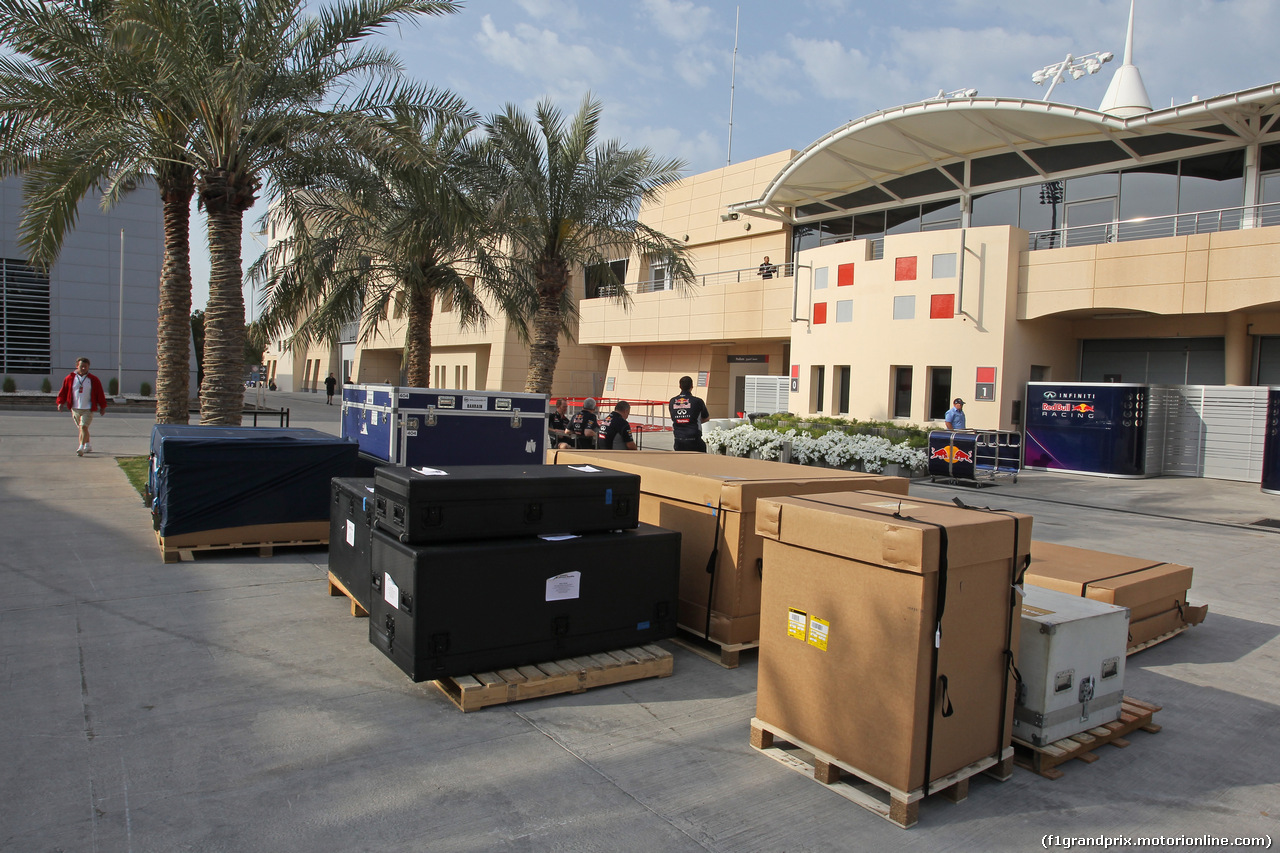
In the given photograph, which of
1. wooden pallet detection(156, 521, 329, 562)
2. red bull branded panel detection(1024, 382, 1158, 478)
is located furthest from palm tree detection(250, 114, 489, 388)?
red bull branded panel detection(1024, 382, 1158, 478)

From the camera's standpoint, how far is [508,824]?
329 centimetres

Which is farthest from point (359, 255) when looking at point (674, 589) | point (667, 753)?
point (667, 753)

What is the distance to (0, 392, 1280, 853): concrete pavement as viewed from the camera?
3.26 m

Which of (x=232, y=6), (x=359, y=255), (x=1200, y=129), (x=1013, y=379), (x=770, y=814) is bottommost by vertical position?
(x=770, y=814)

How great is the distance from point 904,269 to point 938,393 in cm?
384

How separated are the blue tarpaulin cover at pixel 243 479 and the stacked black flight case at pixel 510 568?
348cm

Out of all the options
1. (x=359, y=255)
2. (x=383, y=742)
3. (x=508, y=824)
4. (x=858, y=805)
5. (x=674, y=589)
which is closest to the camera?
(x=508, y=824)

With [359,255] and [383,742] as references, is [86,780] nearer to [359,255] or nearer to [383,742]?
[383,742]

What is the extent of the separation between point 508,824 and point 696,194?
34259mm

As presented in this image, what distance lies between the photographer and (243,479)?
7746 mm

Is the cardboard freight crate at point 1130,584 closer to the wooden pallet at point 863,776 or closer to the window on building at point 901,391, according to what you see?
the wooden pallet at point 863,776

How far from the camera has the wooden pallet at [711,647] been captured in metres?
5.23

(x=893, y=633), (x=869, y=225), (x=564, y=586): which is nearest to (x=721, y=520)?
(x=564, y=586)

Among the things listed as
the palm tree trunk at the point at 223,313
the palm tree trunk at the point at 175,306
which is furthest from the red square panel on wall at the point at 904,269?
the palm tree trunk at the point at 175,306
